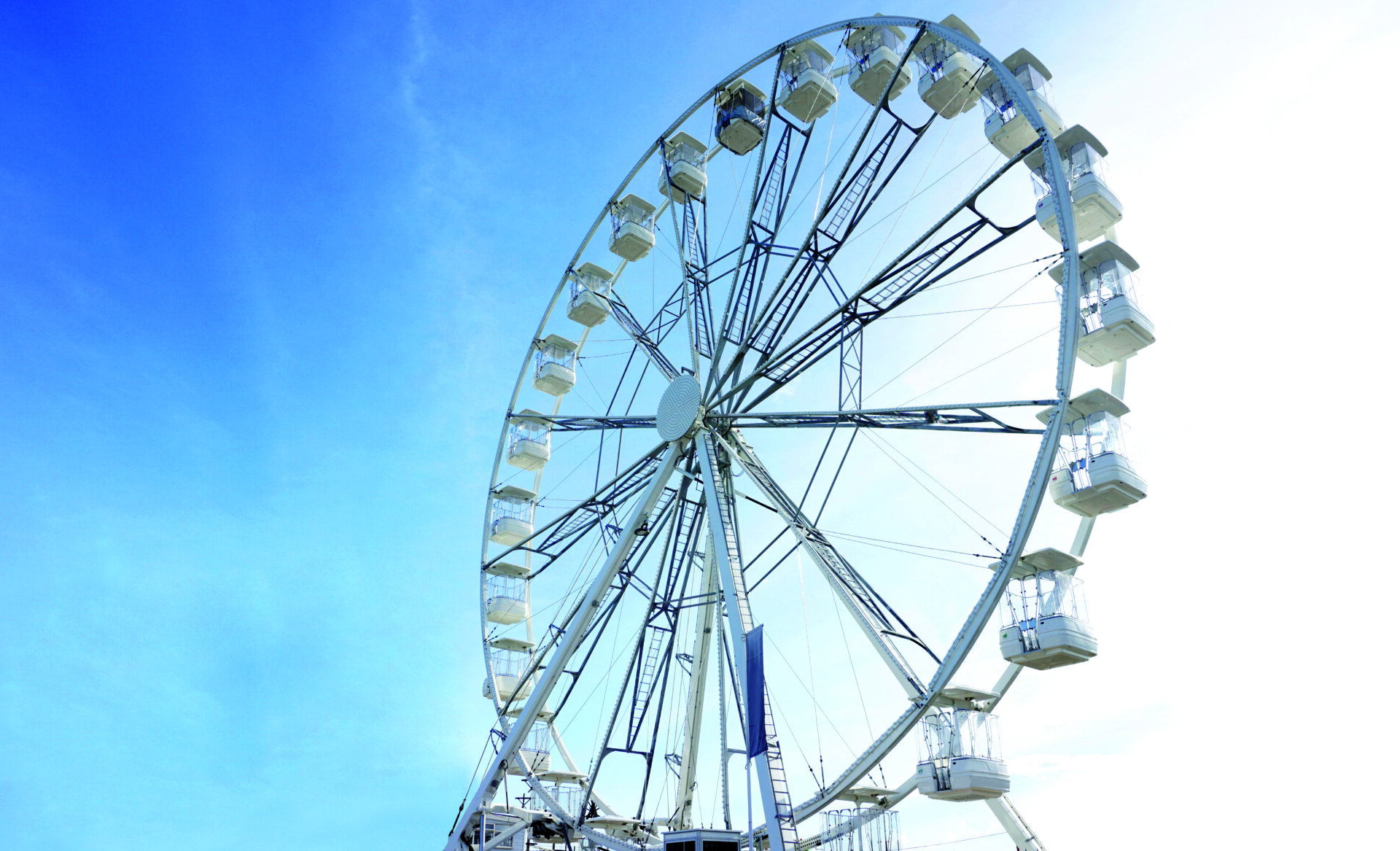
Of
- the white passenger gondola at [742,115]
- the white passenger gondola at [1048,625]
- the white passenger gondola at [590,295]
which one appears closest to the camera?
the white passenger gondola at [1048,625]

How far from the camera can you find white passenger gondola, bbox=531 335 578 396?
28141 mm

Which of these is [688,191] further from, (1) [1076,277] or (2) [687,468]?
(1) [1076,277]

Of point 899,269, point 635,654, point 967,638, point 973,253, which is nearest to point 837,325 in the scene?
point 899,269

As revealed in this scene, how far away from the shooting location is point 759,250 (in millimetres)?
21688

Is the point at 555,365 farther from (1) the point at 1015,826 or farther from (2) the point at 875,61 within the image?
(1) the point at 1015,826

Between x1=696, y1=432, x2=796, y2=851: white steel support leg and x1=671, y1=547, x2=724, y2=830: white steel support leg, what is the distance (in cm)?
183

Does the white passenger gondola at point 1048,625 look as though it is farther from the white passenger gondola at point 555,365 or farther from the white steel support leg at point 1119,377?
the white passenger gondola at point 555,365

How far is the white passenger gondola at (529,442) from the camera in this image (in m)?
27.8

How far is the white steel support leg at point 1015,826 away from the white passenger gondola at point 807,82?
46.1 ft

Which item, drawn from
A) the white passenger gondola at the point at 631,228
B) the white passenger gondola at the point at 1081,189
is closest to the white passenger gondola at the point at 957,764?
the white passenger gondola at the point at 1081,189

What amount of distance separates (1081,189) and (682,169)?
1084 cm

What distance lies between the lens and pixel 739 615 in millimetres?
17109

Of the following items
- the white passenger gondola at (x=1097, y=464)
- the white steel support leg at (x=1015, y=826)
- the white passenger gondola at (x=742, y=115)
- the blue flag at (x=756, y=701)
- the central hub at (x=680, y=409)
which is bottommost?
the white steel support leg at (x=1015, y=826)

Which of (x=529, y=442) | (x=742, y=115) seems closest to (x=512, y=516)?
(x=529, y=442)
